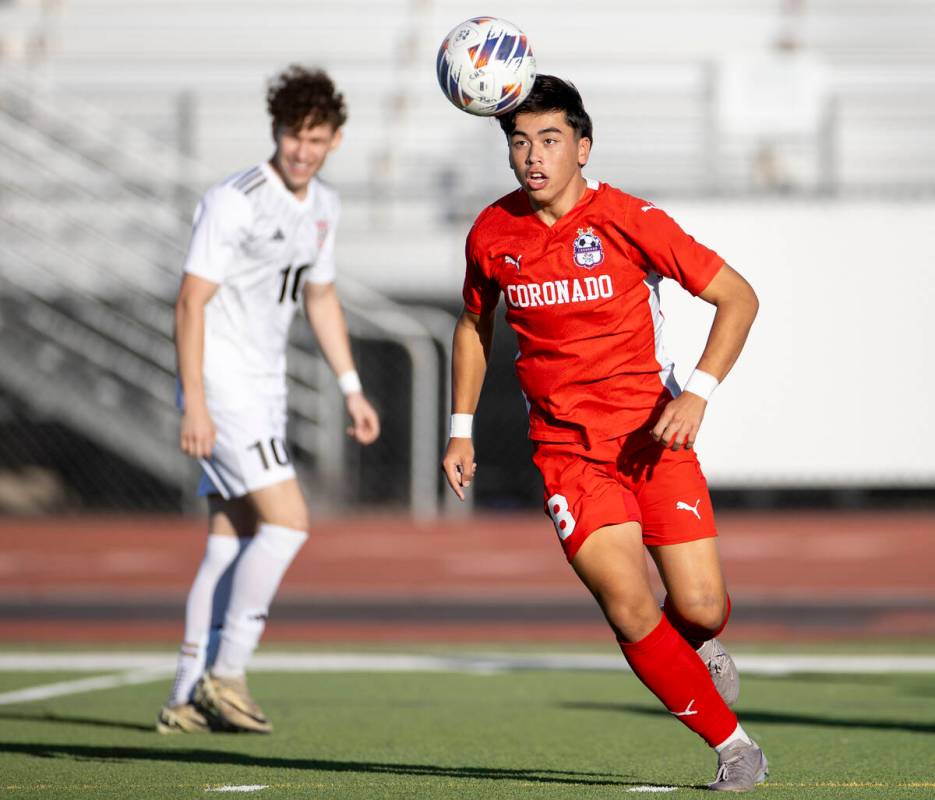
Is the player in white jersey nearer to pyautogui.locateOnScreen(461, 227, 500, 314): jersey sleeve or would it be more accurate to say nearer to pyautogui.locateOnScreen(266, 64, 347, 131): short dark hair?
pyautogui.locateOnScreen(266, 64, 347, 131): short dark hair

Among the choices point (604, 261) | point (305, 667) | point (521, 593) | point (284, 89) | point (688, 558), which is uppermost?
point (284, 89)

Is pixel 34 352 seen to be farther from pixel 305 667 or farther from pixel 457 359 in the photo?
pixel 457 359

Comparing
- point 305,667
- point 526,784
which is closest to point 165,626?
point 305,667

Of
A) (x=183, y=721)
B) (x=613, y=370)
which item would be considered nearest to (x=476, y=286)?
(x=613, y=370)

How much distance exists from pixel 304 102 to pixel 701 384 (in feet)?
7.33

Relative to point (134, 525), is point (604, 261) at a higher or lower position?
higher

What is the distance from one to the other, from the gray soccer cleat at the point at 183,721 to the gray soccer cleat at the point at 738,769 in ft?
7.58

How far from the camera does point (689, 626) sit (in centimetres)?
460

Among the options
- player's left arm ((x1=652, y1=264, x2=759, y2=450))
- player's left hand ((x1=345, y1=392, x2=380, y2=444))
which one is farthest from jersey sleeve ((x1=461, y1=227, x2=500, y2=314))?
player's left hand ((x1=345, y1=392, x2=380, y2=444))

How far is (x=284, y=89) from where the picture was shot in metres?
5.91

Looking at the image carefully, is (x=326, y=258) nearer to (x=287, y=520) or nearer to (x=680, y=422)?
(x=287, y=520)

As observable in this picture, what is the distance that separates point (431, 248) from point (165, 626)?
5300 millimetres

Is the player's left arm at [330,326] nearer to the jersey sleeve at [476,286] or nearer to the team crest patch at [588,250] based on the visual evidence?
the jersey sleeve at [476,286]

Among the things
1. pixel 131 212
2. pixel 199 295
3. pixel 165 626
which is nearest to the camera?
pixel 199 295
